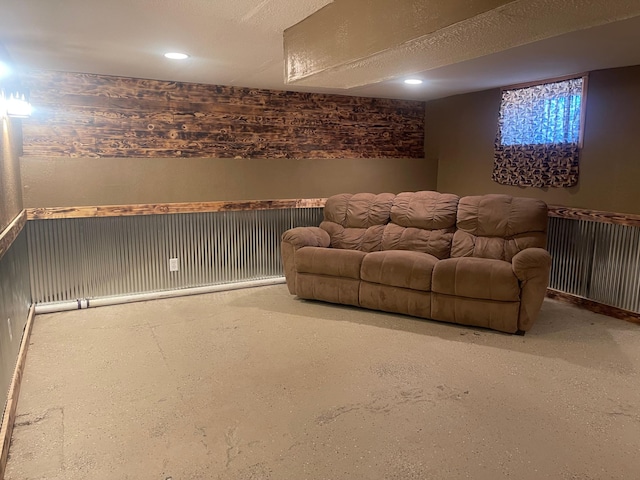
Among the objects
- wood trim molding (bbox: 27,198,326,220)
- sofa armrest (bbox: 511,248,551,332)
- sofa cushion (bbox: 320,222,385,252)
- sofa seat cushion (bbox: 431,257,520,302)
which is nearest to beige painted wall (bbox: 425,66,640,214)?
sofa armrest (bbox: 511,248,551,332)

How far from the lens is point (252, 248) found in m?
5.11

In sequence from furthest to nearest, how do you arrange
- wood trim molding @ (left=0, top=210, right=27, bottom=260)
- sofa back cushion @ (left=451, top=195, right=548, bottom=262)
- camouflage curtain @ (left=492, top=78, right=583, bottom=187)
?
camouflage curtain @ (left=492, top=78, right=583, bottom=187), sofa back cushion @ (left=451, top=195, right=548, bottom=262), wood trim molding @ (left=0, top=210, right=27, bottom=260)

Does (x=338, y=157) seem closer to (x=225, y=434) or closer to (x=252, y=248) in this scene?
(x=252, y=248)

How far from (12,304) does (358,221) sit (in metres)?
3.07

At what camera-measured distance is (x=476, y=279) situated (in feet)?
12.0

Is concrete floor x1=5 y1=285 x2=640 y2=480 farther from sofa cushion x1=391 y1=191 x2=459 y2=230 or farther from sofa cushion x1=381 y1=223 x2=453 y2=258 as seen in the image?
sofa cushion x1=391 y1=191 x2=459 y2=230

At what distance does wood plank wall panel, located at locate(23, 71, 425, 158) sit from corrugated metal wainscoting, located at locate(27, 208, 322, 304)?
649mm

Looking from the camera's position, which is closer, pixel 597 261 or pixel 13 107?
pixel 13 107

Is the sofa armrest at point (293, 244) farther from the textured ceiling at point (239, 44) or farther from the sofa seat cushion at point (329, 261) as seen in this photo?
the textured ceiling at point (239, 44)

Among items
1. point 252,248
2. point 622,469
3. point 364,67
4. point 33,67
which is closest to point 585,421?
point 622,469

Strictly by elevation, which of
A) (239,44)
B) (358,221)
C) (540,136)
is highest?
(239,44)

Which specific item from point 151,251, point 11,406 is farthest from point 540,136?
point 11,406

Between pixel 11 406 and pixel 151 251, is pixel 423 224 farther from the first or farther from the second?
pixel 11 406

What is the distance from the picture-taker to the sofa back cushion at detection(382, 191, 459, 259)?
4438 mm
